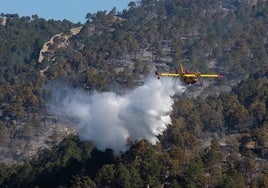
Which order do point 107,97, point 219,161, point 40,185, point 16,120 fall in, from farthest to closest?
point 16,120
point 107,97
point 40,185
point 219,161

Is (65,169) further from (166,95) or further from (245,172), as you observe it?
(245,172)

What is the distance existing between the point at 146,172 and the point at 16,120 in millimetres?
93713

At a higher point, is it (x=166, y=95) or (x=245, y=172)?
(x=166, y=95)

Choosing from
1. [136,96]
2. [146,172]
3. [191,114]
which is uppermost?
[191,114]

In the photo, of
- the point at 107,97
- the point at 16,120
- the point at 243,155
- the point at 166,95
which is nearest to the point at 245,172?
the point at 243,155

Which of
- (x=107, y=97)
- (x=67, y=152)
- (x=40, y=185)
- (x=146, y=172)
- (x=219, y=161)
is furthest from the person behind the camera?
(x=67, y=152)

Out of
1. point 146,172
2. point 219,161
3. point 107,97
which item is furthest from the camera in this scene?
point 107,97

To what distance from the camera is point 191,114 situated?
169 metres

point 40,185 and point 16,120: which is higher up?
point 16,120

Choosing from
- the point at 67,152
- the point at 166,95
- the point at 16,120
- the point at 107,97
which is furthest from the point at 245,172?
the point at 16,120

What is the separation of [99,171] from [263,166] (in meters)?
30.9

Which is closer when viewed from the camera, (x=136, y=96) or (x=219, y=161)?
(x=219, y=161)

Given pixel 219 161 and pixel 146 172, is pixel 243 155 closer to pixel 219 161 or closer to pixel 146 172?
pixel 219 161

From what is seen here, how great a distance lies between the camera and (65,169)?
129 metres
